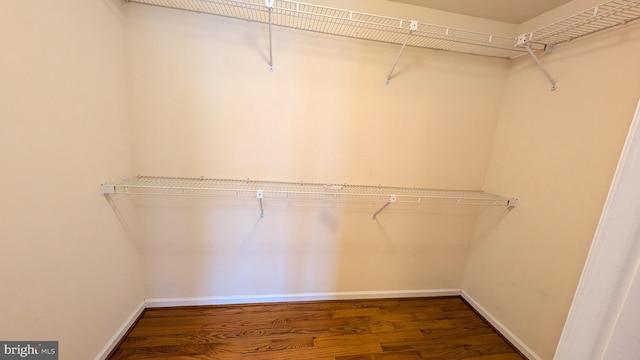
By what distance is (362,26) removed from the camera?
1.58 metres

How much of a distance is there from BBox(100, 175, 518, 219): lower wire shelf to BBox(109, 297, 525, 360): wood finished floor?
80 cm

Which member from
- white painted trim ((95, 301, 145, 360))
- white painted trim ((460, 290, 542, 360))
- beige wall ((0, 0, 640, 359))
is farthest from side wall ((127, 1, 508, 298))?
white painted trim ((460, 290, 542, 360))

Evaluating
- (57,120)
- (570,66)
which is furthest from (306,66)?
(570,66)

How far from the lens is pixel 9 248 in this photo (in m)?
0.89

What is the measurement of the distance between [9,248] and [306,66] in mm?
1627

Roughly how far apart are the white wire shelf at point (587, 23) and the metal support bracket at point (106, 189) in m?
2.54

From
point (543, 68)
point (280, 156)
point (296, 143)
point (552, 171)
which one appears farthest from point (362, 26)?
point (552, 171)

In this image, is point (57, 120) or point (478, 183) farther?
point (478, 183)

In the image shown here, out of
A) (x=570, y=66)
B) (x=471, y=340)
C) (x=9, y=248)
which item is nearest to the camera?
(x=9, y=248)

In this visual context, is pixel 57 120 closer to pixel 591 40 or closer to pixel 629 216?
pixel 629 216

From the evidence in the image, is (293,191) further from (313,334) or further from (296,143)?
(313,334)

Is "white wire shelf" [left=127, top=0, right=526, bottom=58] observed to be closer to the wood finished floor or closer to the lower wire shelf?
the lower wire shelf

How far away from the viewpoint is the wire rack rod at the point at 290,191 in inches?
60.3

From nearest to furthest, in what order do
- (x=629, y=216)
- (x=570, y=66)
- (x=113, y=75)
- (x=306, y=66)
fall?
(x=629, y=216)
(x=113, y=75)
(x=570, y=66)
(x=306, y=66)
